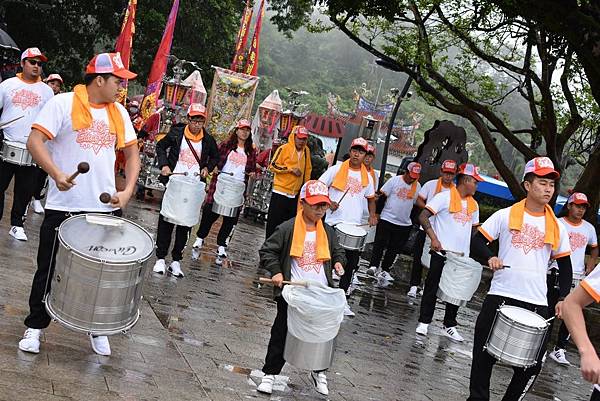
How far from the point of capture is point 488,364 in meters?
5.95

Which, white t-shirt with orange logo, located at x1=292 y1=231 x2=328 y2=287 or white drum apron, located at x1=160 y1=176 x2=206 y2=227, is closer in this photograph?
white t-shirt with orange logo, located at x1=292 y1=231 x2=328 y2=287

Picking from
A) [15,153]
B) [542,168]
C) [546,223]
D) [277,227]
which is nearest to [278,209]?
[15,153]

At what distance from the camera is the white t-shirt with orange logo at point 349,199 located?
9.98 m

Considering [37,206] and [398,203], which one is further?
[398,203]

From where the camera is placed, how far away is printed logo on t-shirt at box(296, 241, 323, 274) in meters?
6.19

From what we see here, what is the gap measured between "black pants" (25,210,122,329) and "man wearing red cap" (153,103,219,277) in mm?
4112

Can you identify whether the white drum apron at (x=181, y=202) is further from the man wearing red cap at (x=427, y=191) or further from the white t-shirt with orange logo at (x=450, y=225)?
the man wearing red cap at (x=427, y=191)

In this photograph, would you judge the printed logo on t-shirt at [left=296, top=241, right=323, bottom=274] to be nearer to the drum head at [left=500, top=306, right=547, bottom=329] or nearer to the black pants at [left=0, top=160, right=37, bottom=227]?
the drum head at [left=500, top=306, right=547, bottom=329]

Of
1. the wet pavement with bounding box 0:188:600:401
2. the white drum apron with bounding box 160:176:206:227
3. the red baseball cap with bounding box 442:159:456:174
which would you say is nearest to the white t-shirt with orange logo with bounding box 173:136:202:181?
the white drum apron with bounding box 160:176:206:227

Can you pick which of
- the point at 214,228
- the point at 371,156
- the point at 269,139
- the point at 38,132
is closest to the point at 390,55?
the point at 269,139

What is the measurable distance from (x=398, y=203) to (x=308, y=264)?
7.27 metres

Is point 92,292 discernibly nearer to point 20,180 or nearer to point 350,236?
point 20,180

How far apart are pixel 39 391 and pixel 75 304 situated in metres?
0.55

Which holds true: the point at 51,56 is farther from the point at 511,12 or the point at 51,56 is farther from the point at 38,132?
the point at 38,132
